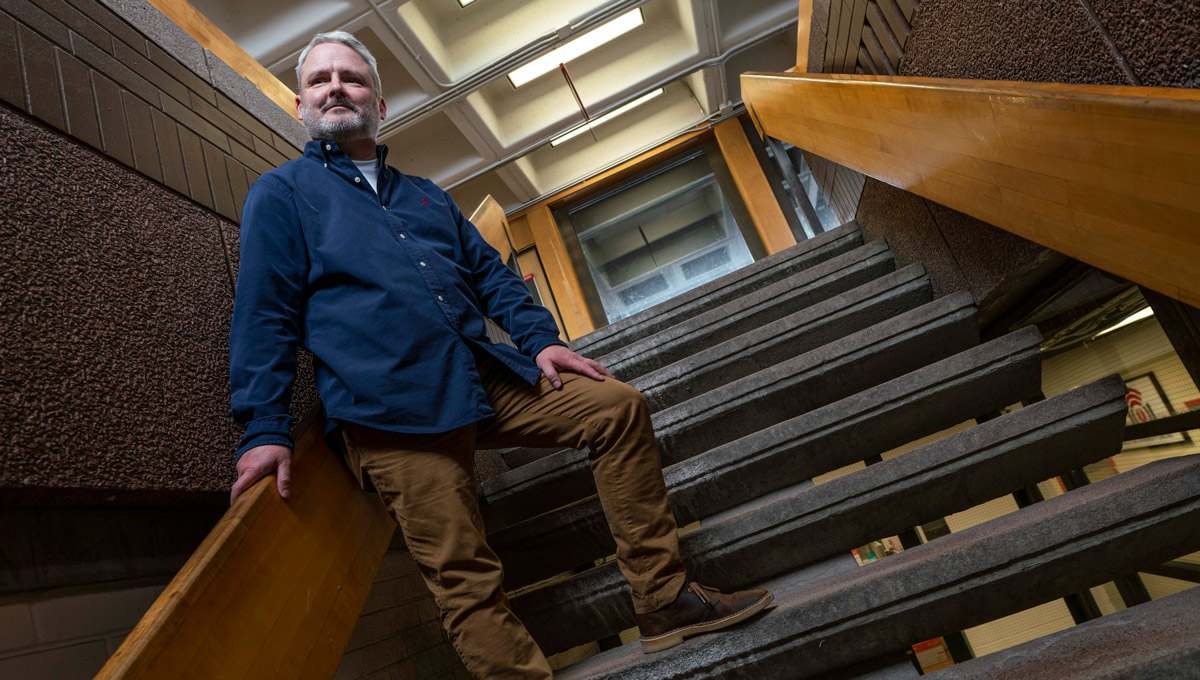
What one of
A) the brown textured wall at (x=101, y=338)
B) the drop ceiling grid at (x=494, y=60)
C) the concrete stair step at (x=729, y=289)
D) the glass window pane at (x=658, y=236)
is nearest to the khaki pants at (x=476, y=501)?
the brown textured wall at (x=101, y=338)

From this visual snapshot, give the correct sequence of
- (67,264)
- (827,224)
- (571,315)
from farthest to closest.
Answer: (571,315)
(827,224)
(67,264)

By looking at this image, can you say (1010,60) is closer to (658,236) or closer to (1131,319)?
(1131,319)

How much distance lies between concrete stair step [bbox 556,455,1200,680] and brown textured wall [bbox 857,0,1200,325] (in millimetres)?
629

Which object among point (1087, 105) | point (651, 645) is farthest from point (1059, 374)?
point (651, 645)

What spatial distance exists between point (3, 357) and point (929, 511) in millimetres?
1612

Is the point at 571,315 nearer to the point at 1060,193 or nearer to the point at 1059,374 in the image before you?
the point at 1059,374

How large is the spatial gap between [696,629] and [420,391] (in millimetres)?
678

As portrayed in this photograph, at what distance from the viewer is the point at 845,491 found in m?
1.44

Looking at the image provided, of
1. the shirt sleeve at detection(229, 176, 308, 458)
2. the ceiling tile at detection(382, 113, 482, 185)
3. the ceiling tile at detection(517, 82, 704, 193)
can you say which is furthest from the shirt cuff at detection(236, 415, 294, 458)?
the ceiling tile at detection(517, 82, 704, 193)

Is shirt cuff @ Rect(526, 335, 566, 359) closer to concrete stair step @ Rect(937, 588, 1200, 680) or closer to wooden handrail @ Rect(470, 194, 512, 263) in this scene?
concrete stair step @ Rect(937, 588, 1200, 680)

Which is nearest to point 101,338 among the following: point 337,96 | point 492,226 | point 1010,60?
point 337,96

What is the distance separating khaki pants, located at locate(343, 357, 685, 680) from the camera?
121 centimetres

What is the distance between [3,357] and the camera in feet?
2.80

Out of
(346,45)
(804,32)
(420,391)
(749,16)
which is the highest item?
(749,16)
